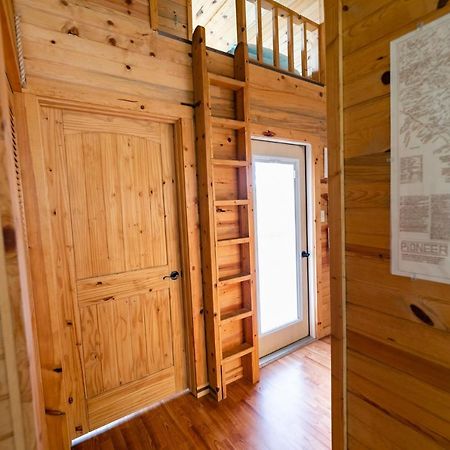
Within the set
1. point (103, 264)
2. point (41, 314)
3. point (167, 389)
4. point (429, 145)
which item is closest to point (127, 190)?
point (103, 264)

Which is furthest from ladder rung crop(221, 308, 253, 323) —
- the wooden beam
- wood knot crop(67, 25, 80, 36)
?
wood knot crop(67, 25, 80, 36)

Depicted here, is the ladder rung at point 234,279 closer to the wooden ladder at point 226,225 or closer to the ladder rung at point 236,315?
the wooden ladder at point 226,225

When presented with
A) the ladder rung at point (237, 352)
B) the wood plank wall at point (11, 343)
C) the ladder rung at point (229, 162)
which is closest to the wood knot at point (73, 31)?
the ladder rung at point (229, 162)

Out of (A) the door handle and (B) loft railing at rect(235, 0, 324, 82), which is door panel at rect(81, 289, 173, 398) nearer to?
(A) the door handle

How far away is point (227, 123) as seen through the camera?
200 cm

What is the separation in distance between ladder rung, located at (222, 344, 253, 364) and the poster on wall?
5.35 feet

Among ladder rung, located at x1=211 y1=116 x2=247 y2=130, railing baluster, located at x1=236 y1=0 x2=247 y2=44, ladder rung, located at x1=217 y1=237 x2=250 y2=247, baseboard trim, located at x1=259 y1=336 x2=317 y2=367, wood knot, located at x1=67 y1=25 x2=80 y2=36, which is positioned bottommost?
baseboard trim, located at x1=259 y1=336 x2=317 y2=367

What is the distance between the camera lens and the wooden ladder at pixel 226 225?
75.5 inches

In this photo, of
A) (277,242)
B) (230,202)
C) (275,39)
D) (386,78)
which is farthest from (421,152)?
(275,39)

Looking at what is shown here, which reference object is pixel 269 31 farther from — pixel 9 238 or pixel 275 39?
pixel 9 238

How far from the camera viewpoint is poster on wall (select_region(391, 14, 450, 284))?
67 cm

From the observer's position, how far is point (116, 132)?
178cm

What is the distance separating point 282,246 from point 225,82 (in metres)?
1.52

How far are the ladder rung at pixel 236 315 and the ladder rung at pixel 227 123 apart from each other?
1477 mm
